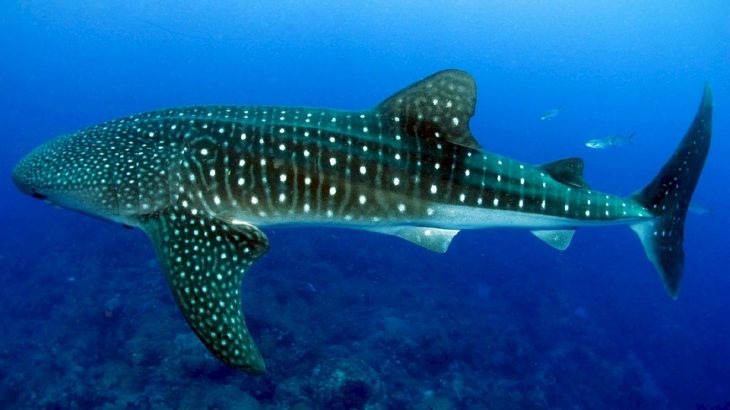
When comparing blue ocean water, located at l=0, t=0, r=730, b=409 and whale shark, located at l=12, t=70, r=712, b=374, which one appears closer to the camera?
whale shark, located at l=12, t=70, r=712, b=374

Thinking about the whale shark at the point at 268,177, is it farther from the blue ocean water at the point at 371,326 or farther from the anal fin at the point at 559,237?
the blue ocean water at the point at 371,326

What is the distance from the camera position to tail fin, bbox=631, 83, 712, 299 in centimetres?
570

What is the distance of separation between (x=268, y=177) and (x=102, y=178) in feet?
5.63

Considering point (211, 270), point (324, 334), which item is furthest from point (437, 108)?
point (324, 334)

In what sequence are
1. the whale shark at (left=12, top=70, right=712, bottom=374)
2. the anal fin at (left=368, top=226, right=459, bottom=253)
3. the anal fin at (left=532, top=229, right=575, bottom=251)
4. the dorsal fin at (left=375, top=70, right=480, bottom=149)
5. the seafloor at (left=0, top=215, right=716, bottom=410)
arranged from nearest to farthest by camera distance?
the whale shark at (left=12, top=70, right=712, bottom=374) < the dorsal fin at (left=375, top=70, right=480, bottom=149) < the anal fin at (left=368, top=226, right=459, bottom=253) < the anal fin at (left=532, top=229, right=575, bottom=251) < the seafloor at (left=0, top=215, right=716, bottom=410)

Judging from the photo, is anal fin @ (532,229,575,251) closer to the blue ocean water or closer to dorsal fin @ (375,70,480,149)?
dorsal fin @ (375,70,480,149)

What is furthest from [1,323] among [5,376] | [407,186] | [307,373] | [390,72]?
[390,72]

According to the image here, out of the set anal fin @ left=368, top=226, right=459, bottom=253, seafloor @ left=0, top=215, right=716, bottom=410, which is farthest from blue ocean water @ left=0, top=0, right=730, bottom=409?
anal fin @ left=368, top=226, right=459, bottom=253

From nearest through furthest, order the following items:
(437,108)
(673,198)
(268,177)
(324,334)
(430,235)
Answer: (268,177) < (437,108) < (430,235) < (673,198) < (324,334)

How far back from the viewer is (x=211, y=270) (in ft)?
14.6

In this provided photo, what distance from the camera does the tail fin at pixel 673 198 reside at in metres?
5.70

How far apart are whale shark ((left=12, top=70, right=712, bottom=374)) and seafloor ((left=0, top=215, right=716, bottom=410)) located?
8.56 meters

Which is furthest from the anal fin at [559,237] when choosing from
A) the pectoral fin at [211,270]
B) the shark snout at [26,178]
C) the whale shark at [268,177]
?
the shark snout at [26,178]

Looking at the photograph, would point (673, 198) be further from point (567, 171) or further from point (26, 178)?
point (26, 178)
